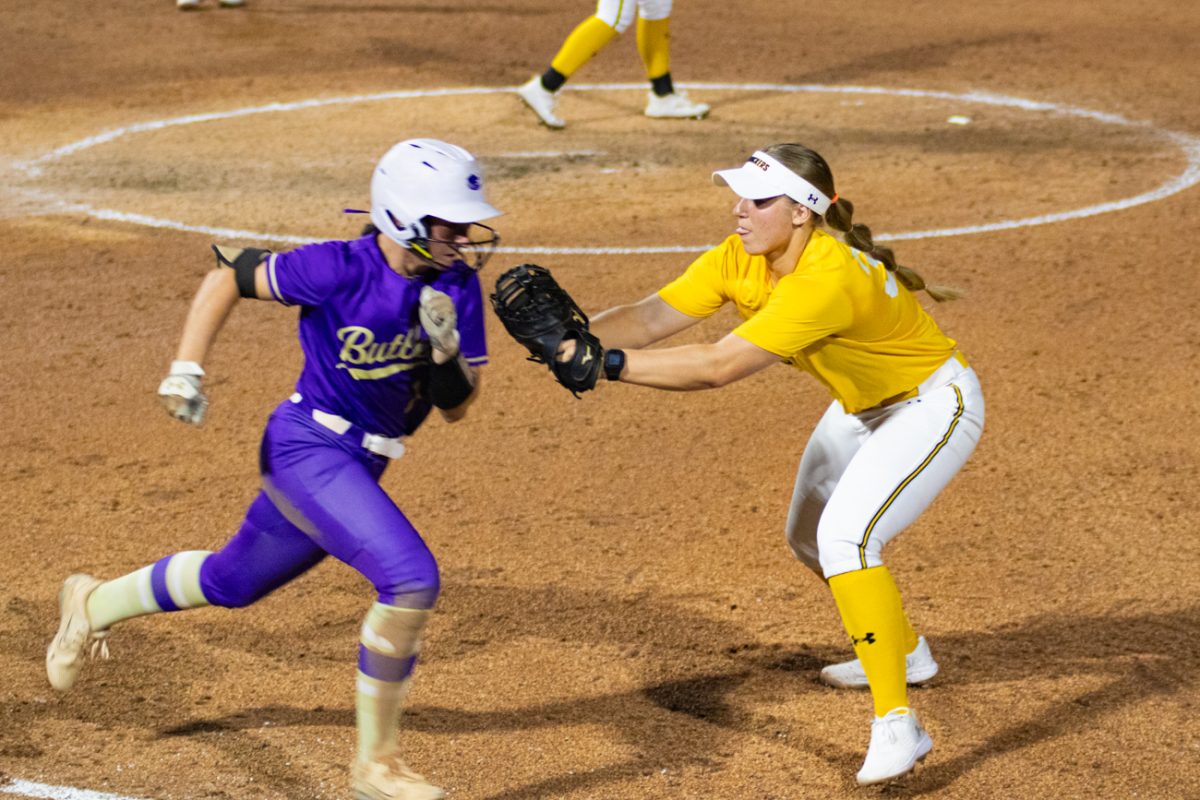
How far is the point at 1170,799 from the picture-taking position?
15.1 feet

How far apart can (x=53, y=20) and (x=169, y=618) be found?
12.5m

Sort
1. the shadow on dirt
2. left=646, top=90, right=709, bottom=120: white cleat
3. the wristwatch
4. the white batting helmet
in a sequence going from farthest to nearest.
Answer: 1. left=646, top=90, right=709, bottom=120: white cleat
2. the shadow on dirt
3. the wristwatch
4. the white batting helmet

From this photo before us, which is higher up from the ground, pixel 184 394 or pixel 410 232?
pixel 410 232

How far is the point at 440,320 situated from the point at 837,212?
1390mm

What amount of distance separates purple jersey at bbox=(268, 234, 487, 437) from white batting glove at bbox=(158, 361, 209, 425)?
0.34m

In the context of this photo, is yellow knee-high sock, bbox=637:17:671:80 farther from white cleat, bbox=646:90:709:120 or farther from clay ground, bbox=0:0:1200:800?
clay ground, bbox=0:0:1200:800

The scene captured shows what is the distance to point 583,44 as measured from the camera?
12.2 meters

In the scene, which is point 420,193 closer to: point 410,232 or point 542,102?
point 410,232

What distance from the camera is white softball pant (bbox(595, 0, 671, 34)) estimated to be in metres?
12.2

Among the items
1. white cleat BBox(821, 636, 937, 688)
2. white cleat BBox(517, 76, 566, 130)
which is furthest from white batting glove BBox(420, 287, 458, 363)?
white cleat BBox(517, 76, 566, 130)

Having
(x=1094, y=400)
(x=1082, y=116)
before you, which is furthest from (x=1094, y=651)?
(x=1082, y=116)

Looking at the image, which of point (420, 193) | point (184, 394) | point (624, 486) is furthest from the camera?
point (624, 486)

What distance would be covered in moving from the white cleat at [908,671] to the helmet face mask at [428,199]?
1963 mm

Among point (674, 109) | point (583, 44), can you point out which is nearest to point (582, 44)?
point (583, 44)
